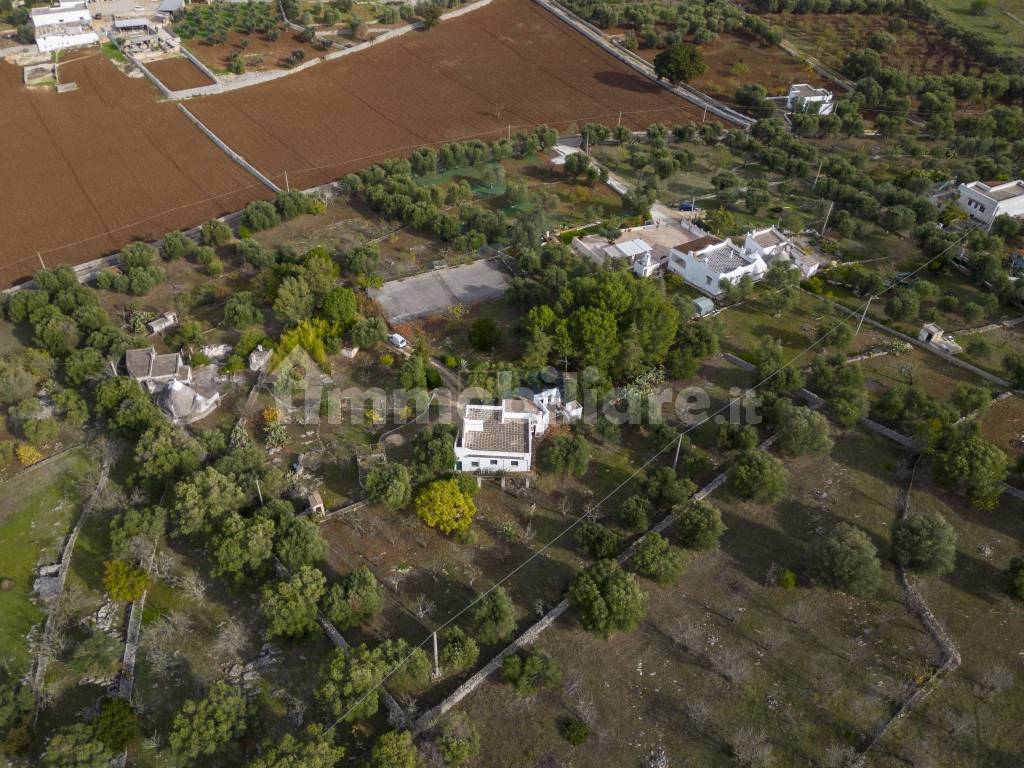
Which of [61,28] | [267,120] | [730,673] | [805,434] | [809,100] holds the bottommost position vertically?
[730,673]

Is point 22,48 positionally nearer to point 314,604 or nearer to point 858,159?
point 314,604

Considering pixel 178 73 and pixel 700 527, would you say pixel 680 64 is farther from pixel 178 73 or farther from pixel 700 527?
pixel 700 527

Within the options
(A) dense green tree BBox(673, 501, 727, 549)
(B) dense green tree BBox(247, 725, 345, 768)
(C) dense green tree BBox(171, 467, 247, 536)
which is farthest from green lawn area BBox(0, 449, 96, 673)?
(A) dense green tree BBox(673, 501, 727, 549)

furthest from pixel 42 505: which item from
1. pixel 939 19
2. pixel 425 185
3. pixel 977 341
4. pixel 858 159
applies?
pixel 939 19

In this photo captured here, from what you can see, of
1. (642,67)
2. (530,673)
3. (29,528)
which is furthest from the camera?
(642,67)

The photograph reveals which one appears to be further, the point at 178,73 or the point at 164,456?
the point at 178,73

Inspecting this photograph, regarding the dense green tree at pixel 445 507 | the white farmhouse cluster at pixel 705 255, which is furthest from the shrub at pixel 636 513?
the white farmhouse cluster at pixel 705 255

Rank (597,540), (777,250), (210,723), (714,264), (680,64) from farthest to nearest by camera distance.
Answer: (680,64) → (777,250) → (714,264) → (597,540) → (210,723)

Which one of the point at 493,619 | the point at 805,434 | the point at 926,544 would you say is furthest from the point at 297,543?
the point at 926,544

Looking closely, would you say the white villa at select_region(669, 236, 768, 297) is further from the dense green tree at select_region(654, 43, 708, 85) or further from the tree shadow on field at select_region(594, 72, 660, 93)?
the tree shadow on field at select_region(594, 72, 660, 93)
